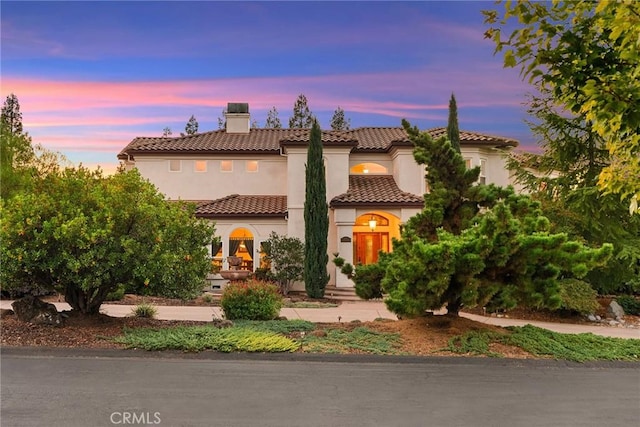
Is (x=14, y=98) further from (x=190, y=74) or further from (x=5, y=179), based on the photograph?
(x=190, y=74)

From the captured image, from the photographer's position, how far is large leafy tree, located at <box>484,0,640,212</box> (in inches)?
156

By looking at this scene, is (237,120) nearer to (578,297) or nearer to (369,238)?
(369,238)

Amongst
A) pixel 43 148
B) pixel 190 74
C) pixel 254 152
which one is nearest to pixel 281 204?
pixel 254 152

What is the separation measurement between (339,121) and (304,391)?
4225 centimetres

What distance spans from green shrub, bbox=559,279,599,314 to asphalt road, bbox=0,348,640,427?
5984mm

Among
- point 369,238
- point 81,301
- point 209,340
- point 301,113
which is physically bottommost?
point 209,340

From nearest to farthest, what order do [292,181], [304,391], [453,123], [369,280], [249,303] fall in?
[304,391]
[369,280]
[249,303]
[453,123]
[292,181]

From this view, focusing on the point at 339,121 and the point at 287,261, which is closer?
the point at 287,261

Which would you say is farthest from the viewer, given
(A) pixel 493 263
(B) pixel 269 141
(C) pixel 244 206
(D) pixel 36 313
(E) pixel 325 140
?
(B) pixel 269 141

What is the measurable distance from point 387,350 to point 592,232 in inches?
396

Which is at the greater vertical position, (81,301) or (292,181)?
(292,181)

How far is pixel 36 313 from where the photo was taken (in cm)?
989

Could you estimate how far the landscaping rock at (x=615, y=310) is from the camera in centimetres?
1459

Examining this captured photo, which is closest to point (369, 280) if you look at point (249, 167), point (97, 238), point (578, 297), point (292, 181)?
point (97, 238)
